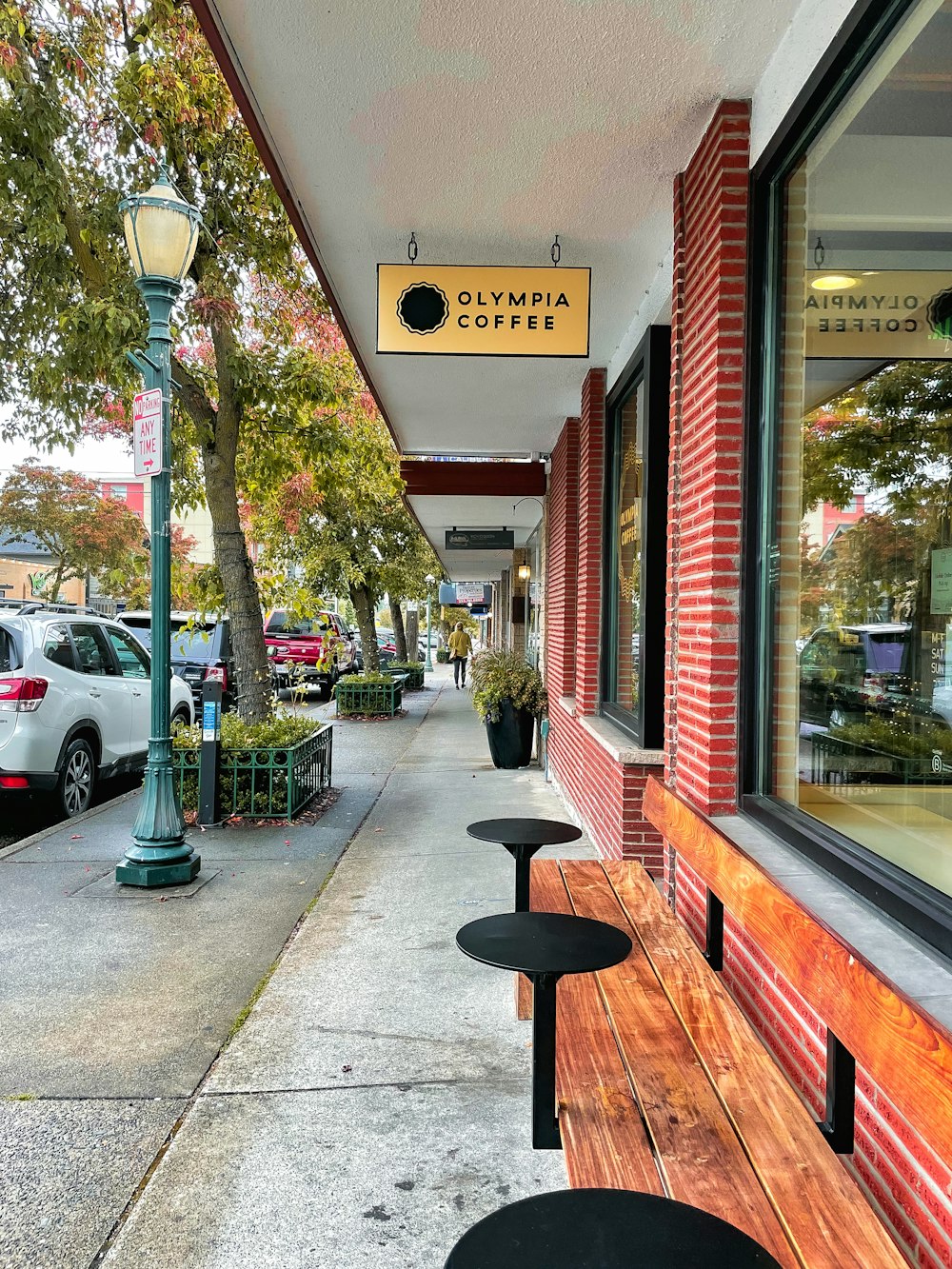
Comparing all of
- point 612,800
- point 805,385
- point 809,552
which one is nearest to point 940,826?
point 809,552

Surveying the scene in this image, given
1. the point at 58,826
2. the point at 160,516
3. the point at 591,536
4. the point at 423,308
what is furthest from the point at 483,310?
the point at 58,826

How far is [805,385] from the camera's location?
3854mm

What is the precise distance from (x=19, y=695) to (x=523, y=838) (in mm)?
5040

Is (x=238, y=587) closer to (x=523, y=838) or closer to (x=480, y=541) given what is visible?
(x=523, y=838)

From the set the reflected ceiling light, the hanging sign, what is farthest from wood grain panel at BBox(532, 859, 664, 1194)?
the hanging sign

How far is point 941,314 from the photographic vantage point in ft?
13.7

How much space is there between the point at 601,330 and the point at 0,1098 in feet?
18.7

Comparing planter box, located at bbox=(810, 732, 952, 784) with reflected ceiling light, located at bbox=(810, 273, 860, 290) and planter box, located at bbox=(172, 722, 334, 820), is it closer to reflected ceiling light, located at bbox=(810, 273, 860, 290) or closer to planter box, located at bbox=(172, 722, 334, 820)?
reflected ceiling light, located at bbox=(810, 273, 860, 290)

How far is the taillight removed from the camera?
24.2ft

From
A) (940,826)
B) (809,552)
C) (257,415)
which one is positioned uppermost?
(257,415)

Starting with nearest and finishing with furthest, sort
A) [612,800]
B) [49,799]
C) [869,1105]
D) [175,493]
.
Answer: [869,1105] → [612,800] → [49,799] → [175,493]

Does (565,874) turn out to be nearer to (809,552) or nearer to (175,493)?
(809,552)

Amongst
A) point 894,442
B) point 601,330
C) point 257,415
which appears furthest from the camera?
point 257,415

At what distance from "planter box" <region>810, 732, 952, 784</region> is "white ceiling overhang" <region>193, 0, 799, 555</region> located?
106 inches
